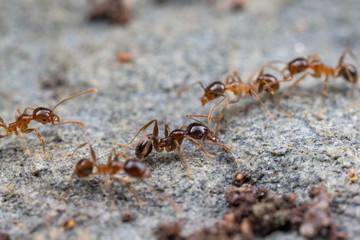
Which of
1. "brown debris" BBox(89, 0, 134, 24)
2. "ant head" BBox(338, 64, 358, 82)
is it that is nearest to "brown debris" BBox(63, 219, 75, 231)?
"ant head" BBox(338, 64, 358, 82)

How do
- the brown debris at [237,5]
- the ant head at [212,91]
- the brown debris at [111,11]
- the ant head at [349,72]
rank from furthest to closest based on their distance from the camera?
1. the brown debris at [237,5]
2. the brown debris at [111,11]
3. the ant head at [349,72]
4. the ant head at [212,91]

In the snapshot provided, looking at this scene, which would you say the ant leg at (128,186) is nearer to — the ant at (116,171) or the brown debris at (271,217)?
the ant at (116,171)

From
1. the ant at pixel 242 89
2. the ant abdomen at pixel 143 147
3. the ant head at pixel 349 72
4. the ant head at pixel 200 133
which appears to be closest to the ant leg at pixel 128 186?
the ant abdomen at pixel 143 147

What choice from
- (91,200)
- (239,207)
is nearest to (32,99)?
(91,200)

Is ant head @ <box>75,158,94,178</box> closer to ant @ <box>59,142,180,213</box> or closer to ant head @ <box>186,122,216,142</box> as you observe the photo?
ant @ <box>59,142,180,213</box>

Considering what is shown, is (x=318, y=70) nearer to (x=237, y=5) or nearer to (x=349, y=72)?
(x=349, y=72)

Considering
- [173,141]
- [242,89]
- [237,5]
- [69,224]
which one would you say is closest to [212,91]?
[242,89]
